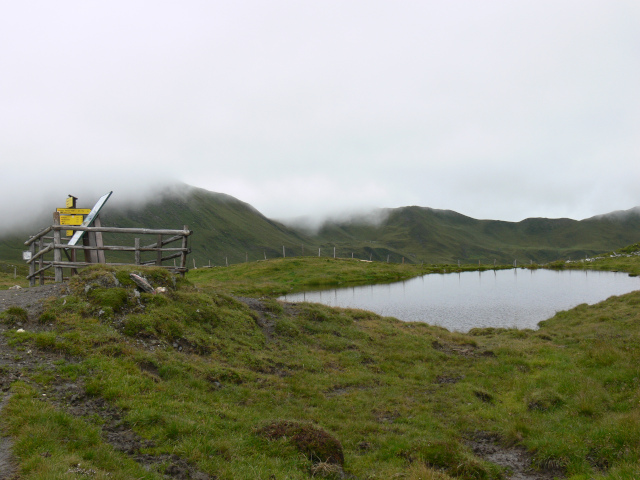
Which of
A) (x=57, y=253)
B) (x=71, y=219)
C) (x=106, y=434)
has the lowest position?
(x=106, y=434)

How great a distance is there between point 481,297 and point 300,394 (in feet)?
125

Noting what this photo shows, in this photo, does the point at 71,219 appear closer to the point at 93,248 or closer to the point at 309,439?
the point at 93,248

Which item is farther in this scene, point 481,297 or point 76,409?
point 481,297

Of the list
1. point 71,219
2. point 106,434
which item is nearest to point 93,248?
point 71,219

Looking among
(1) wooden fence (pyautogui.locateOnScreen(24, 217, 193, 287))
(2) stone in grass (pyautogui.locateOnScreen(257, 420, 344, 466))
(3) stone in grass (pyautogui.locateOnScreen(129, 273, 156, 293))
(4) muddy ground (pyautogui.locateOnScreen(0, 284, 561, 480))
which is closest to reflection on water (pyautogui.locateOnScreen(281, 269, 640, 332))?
(4) muddy ground (pyautogui.locateOnScreen(0, 284, 561, 480))

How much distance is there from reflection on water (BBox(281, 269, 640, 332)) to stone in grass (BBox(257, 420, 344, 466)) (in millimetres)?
23953

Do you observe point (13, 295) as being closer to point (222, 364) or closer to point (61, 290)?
point (61, 290)

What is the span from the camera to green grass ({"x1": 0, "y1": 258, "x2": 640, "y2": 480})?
28.1 ft

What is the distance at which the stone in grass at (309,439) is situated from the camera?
30.9ft

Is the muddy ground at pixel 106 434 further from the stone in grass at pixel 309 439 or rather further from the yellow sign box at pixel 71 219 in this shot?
the yellow sign box at pixel 71 219

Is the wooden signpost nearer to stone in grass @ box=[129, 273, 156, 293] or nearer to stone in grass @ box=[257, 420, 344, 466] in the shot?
stone in grass @ box=[129, 273, 156, 293]

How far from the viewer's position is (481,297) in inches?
1827

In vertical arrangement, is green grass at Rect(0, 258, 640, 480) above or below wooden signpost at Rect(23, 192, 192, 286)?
below

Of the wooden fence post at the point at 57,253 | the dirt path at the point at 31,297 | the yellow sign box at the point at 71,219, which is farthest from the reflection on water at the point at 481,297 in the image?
the dirt path at the point at 31,297
